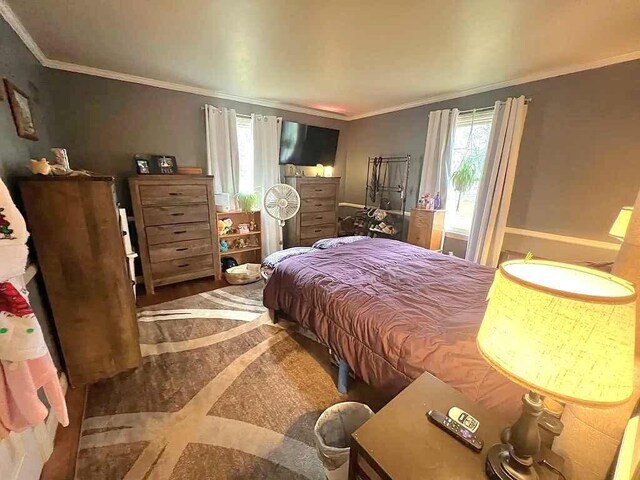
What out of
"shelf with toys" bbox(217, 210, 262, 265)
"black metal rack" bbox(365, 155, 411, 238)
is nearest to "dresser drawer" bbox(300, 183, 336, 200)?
"black metal rack" bbox(365, 155, 411, 238)

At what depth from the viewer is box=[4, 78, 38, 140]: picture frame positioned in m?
1.66

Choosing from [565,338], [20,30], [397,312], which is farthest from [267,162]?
[565,338]

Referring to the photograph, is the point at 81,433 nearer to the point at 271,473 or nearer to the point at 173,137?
the point at 271,473

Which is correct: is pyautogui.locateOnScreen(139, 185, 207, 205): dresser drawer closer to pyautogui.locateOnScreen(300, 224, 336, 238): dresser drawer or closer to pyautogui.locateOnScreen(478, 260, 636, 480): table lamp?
pyautogui.locateOnScreen(300, 224, 336, 238): dresser drawer

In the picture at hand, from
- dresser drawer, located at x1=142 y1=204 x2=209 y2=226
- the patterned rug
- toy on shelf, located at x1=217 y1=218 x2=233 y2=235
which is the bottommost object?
the patterned rug

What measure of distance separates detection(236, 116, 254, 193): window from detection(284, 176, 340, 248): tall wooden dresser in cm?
57

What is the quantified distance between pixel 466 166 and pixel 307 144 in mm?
2289

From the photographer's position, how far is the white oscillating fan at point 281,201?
3523 millimetres

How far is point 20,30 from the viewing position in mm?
1934

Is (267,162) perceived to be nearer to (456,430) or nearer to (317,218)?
(317,218)

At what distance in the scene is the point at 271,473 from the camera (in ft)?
4.27

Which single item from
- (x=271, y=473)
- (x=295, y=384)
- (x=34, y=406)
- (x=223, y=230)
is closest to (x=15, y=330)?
(x=34, y=406)

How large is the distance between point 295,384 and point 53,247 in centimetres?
172

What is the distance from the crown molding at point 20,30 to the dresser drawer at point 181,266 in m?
2.12
